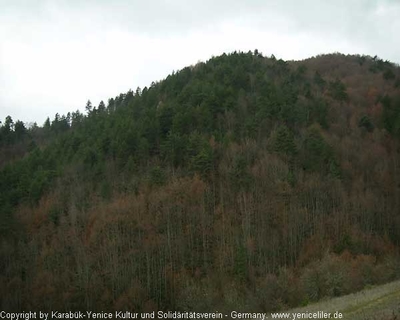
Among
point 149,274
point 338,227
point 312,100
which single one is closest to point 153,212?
point 149,274

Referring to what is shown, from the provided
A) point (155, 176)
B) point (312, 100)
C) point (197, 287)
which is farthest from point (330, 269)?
point (312, 100)

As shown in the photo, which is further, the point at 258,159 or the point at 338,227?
the point at 258,159

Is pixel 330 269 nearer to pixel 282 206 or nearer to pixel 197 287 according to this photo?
pixel 197 287

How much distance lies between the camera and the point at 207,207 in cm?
7506

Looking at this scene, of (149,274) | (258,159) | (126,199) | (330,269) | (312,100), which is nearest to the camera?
(330,269)

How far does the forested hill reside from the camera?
61.6 meters

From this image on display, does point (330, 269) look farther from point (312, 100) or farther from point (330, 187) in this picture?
point (312, 100)

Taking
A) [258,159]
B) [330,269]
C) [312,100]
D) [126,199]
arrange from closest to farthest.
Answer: [330,269], [126,199], [258,159], [312,100]

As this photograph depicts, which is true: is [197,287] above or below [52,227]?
below

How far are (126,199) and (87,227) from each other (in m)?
8.59

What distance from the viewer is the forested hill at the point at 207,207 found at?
202 feet

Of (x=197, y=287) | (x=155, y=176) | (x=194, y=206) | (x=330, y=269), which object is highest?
(x=155, y=176)

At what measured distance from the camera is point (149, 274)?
214 ft

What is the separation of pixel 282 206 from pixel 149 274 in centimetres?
2641
